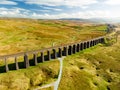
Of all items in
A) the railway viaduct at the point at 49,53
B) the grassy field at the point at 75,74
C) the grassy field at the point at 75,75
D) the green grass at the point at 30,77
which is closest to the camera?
the green grass at the point at 30,77

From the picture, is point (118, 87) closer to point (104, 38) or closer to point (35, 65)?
point (35, 65)

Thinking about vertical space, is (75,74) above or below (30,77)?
below

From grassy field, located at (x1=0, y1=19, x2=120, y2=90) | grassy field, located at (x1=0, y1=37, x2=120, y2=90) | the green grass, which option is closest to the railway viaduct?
grassy field, located at (x1=0, y1=19, x2=120, y2=90)

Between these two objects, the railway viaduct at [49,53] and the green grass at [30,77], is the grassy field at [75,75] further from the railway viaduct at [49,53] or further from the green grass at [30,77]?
the railway viaduct at [49,53]

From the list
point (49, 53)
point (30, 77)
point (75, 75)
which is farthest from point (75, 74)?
point (30, 77)

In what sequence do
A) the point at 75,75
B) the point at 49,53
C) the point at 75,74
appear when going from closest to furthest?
the point at 75,75
the point at 75,74
the point at 49,53

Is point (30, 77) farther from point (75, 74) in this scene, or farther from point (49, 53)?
point (75, 74)

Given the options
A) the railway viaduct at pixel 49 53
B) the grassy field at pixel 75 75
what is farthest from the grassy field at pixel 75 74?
the railway viaduct at pixel 49 53

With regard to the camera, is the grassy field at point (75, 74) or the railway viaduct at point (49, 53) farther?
the railway viaduct at point (49, 53)

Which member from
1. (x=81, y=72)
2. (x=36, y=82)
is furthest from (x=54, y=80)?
(x=81, y=72)

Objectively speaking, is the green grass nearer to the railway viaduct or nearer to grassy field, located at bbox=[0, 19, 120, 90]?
grassy field, located at bbox=[0, 19, 120, 90]

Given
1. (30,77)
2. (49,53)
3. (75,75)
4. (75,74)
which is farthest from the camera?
(49,53)
